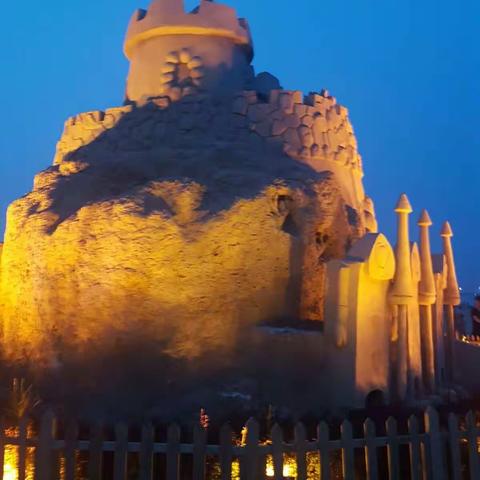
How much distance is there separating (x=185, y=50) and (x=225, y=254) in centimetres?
462

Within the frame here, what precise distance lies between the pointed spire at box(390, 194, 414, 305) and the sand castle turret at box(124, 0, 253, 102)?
4.46 metres

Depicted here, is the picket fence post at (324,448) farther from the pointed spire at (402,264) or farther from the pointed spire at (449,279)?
the pointed spire at (449,279)

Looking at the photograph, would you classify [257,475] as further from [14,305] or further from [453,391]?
[14,305]

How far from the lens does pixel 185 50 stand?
39.0 feet

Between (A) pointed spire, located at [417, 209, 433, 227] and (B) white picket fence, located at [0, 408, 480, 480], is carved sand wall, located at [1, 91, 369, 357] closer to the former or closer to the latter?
(A) pointed spire, located at [417, 209, 433, 227]

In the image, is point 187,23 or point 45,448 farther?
point 187,23

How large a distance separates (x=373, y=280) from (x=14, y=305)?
598cm

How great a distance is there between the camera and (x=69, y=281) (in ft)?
32.3

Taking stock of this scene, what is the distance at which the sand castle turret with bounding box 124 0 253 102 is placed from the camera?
38.8 feet

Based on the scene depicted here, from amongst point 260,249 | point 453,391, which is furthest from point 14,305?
point 453,391

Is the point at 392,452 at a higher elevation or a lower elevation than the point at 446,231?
lower

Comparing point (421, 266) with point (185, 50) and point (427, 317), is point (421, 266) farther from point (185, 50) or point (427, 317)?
point (185, 50)

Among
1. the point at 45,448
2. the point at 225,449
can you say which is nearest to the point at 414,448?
the point at 225,449

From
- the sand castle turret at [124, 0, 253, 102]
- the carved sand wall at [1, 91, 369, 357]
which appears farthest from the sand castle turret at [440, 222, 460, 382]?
the sand castle turret at [124, 0, 253, 102]
